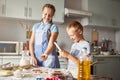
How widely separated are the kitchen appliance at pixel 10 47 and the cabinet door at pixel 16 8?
0.44m

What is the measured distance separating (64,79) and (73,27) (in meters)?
0.54

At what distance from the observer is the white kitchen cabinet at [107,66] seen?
11.4 feet

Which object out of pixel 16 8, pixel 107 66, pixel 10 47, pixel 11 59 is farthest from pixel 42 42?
pixel 107 66

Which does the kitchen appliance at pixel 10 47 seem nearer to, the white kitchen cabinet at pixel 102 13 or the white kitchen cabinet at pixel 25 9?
the white kitchen cabinet at pixel 25 9

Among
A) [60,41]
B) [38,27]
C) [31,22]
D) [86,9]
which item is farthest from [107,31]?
[38,27]

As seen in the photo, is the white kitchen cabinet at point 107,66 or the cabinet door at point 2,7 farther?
the white kitchen cabinet at point 107,66

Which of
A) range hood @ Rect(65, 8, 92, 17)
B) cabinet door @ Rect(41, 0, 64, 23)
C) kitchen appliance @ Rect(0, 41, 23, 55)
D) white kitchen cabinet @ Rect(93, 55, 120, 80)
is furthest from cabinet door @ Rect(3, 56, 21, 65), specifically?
white kitchen cabinet @ Rect(93, 55, 120, 80)

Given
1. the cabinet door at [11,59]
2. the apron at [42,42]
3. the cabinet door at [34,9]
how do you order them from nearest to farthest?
the apron at [42,42] → the cabinet door at [11,59] → the cabinet door at [34,9]

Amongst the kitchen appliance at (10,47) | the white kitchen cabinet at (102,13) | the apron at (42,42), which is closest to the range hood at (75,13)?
the white kitchen cabinet at (102,13)

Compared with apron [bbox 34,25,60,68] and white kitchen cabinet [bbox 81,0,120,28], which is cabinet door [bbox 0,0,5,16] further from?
white kitchen cabinet [bbox 81,0,120,28]

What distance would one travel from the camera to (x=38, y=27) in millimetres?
1918

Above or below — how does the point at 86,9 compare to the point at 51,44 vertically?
above

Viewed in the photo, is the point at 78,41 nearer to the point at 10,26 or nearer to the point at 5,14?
the point at 5,14

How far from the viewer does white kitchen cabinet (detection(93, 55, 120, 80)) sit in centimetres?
346
